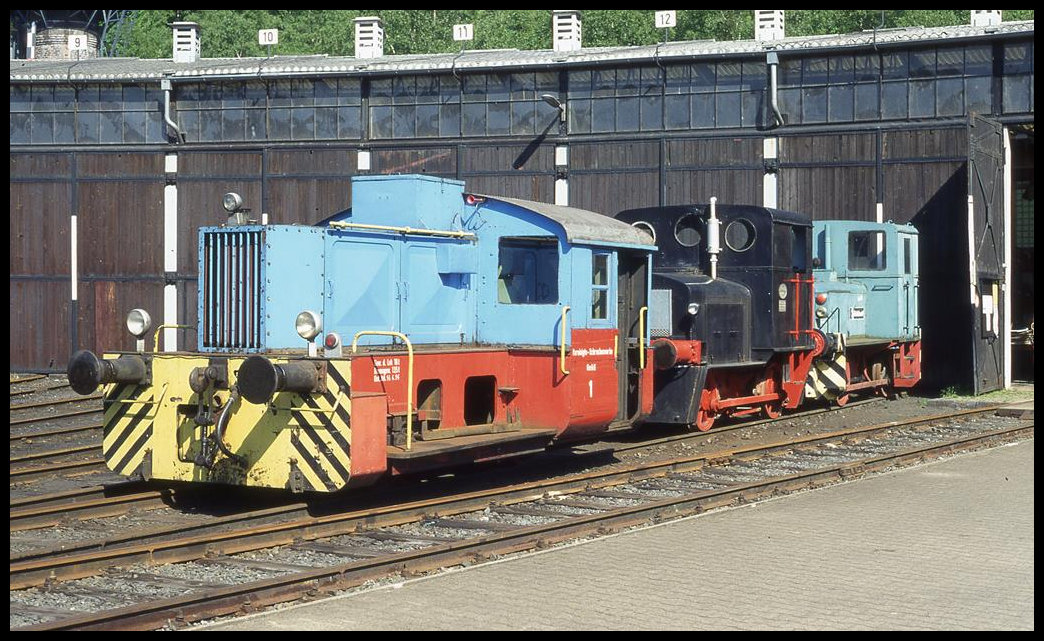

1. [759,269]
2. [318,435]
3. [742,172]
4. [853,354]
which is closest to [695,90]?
[742,172]

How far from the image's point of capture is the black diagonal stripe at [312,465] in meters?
9.55

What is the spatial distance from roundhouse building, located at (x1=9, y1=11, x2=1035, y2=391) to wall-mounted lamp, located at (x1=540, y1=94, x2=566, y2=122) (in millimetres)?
54

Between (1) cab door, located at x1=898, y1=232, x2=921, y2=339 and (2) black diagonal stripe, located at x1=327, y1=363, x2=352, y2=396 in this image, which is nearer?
(2) black diagonal stripe, located at x1=327, y1=363, x2=352, y2=396

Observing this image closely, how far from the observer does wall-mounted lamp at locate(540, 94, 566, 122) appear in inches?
1004

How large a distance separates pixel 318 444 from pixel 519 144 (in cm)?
1789

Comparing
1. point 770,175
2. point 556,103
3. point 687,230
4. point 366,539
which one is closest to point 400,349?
point 366,539

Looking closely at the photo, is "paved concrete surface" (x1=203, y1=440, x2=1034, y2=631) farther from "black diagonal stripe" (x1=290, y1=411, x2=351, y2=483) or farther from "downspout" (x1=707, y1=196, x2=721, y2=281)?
"downspout" (x1=707, y1=196, x2=721, y2=281)

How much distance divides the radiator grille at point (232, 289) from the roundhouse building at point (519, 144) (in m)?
16.1

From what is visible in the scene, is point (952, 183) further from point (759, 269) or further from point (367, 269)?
point (367, 269)

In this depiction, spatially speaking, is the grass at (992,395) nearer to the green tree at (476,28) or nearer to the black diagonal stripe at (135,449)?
the black diagonal stripe at (135,449)

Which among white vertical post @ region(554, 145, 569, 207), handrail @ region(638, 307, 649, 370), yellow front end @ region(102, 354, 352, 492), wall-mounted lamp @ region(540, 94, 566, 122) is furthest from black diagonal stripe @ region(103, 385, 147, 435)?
white vertical post @ region(554, 145, 569, 207)

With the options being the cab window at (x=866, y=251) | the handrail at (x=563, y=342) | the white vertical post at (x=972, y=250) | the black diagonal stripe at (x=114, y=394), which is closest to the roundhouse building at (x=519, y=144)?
the white vertical post at (x=972, y=250)
